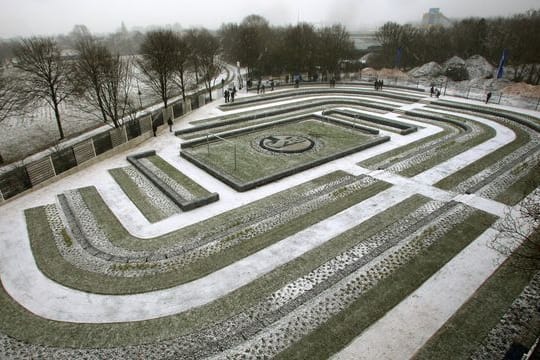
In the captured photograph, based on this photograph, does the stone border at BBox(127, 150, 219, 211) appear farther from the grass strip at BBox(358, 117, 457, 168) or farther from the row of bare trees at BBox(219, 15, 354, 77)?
the row of bare trees at BBox(219, 15, 354, 77)

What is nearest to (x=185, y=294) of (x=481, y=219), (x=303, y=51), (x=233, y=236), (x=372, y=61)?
(x=233, y=236)

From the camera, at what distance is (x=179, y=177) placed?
61.5ft

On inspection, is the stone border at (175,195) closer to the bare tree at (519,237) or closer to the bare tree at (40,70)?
the bare tree at (519,237)

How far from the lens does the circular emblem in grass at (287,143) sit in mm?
22203

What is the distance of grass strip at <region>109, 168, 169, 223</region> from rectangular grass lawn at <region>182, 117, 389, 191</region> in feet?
13.3

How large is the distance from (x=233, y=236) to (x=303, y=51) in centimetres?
5009

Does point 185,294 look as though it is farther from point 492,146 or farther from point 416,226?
point 492,146

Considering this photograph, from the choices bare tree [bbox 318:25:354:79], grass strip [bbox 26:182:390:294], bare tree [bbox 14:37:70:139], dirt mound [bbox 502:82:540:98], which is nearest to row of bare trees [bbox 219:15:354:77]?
bare tree [bbox 318:25:354:79]

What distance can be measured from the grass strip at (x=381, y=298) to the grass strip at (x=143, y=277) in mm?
4137

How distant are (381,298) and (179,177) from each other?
43.2ft

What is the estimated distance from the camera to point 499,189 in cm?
1628

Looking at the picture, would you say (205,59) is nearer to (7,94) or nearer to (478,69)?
(7,94)

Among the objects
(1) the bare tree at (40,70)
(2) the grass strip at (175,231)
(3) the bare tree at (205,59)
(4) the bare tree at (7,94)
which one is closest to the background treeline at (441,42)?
(3) the bare tree at (205,59)

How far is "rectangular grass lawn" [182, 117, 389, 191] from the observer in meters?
18.5
